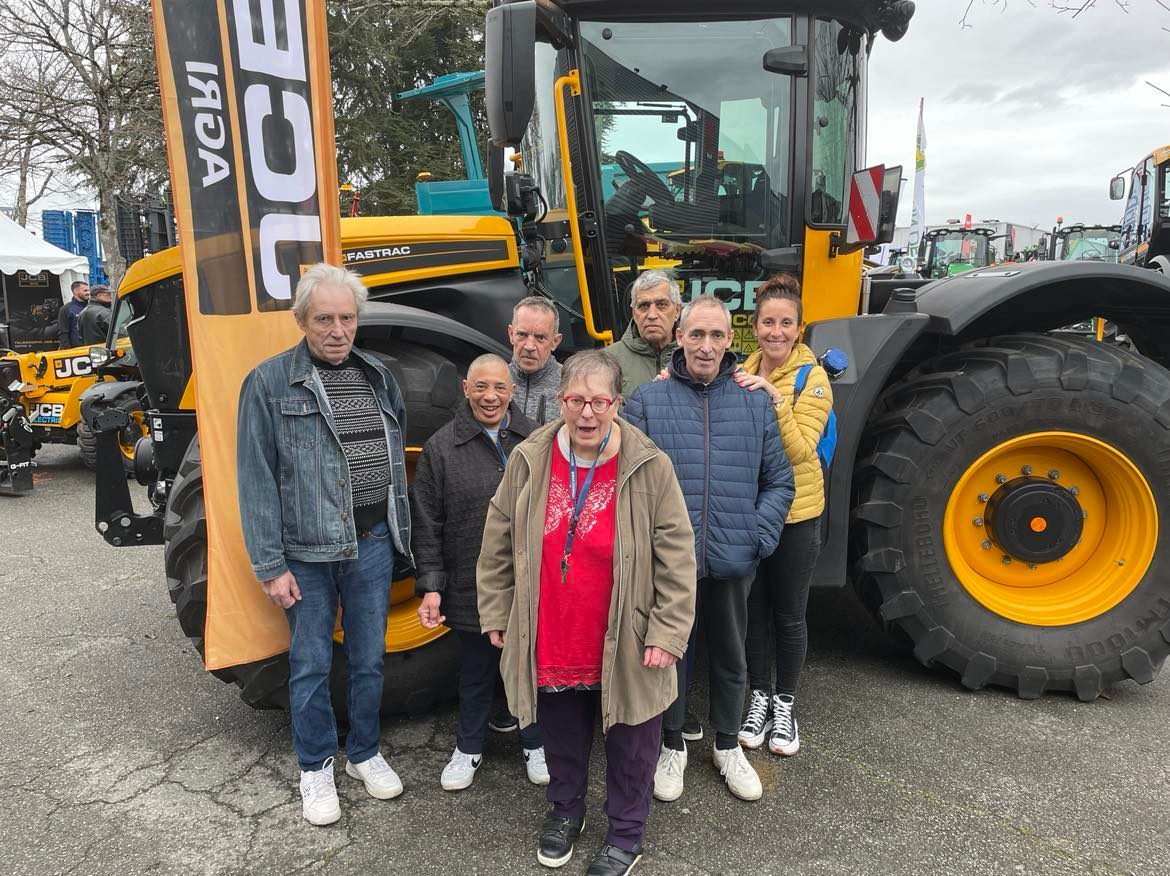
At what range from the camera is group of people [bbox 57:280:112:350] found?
31.2 feet

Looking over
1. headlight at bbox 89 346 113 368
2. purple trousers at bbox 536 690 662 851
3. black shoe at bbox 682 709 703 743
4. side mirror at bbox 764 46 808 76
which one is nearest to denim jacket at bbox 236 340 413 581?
purple trousers at bbox 536 690 662 851

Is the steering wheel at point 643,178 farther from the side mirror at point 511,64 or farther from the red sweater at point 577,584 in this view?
the red sweater at point 577,584

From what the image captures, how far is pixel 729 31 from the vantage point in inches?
122

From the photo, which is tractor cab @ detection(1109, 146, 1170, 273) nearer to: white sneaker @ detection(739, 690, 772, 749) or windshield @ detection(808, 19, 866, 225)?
windshield @ detection(808, 19, 866, 225)

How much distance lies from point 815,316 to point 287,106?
2160 mm

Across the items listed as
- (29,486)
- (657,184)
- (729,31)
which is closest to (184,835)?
(657,184)

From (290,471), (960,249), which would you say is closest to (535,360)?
(290,471)

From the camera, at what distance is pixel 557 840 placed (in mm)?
2238

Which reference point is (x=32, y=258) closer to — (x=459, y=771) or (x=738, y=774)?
(x=459, y=771)

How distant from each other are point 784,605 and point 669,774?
0.67 meters

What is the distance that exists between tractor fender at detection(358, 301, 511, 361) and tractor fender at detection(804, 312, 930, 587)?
1293 mm

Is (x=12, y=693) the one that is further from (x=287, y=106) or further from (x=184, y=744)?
(x=287, y=106)

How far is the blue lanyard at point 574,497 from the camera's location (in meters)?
2.08

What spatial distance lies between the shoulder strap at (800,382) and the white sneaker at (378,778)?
1.77 m
